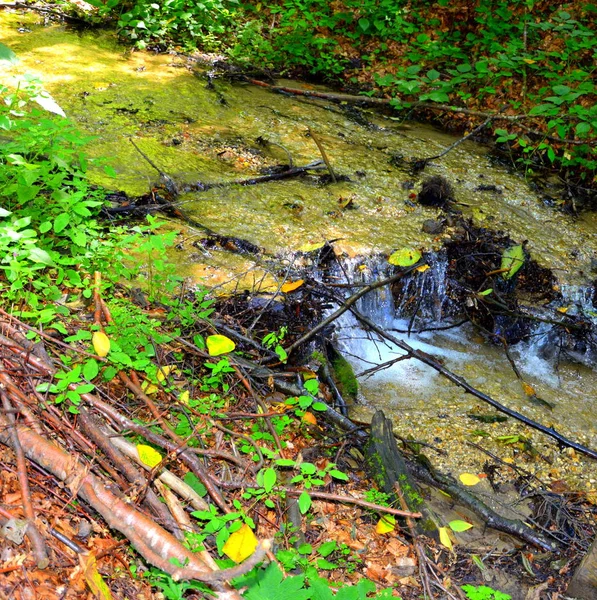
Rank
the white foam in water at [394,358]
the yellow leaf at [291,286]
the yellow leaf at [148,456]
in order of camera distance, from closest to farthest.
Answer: the yellow leaf at [148,456], the yellow leaf at [291,286], the white foam in water at [394,358]

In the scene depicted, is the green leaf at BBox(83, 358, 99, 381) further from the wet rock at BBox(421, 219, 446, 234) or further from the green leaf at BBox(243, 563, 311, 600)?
the wet rock at BBox(421, 219, 446, 234)

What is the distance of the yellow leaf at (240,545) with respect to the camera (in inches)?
85.6

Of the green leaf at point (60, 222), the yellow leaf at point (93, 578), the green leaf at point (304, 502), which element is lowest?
the green leaf at point (304, 502)

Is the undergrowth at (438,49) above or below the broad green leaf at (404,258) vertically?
above

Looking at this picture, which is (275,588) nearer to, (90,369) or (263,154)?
(90,369)

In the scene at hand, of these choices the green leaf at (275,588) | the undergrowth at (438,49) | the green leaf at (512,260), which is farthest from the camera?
the undergrowth at (438,49)

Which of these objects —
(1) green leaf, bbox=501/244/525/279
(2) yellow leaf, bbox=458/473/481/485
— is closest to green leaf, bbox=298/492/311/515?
(2) yellow leaf, bbox=458/473/481/485

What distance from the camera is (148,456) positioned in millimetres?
2404

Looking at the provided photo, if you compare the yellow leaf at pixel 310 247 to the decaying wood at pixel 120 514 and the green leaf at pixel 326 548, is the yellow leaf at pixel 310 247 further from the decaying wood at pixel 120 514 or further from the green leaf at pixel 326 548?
the decaying wood at pixel 120 514

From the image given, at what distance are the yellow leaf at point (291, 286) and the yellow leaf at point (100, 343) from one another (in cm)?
171

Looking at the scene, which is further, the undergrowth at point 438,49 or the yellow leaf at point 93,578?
the undergrowth at point 438,49

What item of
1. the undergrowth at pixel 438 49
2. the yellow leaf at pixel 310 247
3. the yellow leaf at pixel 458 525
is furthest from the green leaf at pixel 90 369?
the undergrowth at pixel 438 49

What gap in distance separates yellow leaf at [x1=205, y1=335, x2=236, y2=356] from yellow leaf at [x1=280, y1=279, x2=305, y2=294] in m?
1.10

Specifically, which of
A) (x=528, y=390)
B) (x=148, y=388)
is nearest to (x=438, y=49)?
(x=528, y=390)
